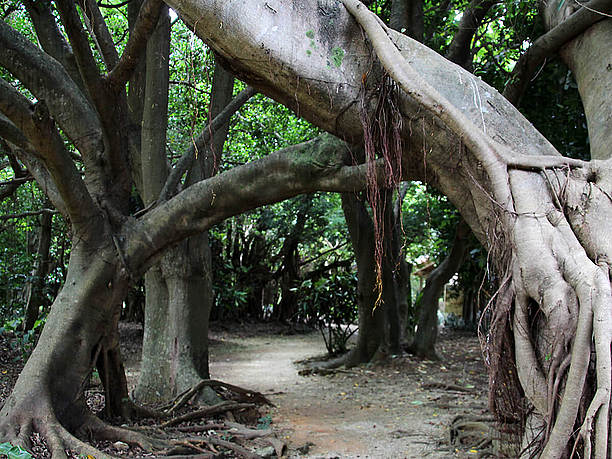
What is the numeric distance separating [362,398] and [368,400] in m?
0.17

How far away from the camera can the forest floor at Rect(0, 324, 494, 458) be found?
18.2ft

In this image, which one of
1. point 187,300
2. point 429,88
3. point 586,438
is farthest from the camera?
point 187,300

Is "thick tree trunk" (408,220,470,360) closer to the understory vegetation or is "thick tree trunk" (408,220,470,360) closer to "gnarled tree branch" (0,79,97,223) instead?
the understory vegetation

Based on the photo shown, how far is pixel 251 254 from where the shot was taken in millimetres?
18438

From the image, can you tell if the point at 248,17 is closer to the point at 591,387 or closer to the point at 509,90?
the point at 591,387

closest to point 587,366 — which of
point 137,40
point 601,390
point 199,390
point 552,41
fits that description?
point 601,390

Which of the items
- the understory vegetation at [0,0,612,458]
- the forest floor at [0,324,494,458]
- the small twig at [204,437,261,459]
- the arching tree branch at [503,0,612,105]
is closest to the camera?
the understory vegetation at [0,0,612,458]

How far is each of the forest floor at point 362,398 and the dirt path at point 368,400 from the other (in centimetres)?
1

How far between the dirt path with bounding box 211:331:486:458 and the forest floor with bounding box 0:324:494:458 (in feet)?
0.04

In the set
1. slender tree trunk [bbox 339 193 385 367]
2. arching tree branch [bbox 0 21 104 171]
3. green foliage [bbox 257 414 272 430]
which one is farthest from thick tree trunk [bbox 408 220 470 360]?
arching tree branch [bbox 0 21 104 171]

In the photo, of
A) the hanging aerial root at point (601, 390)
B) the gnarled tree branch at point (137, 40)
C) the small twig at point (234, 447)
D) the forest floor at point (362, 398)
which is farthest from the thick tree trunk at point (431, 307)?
the hanging aerial root at point (601, 390)

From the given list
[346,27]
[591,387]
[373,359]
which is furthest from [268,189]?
[373,359]

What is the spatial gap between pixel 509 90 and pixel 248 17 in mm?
3964

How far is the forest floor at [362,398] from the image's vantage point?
18.2ft
